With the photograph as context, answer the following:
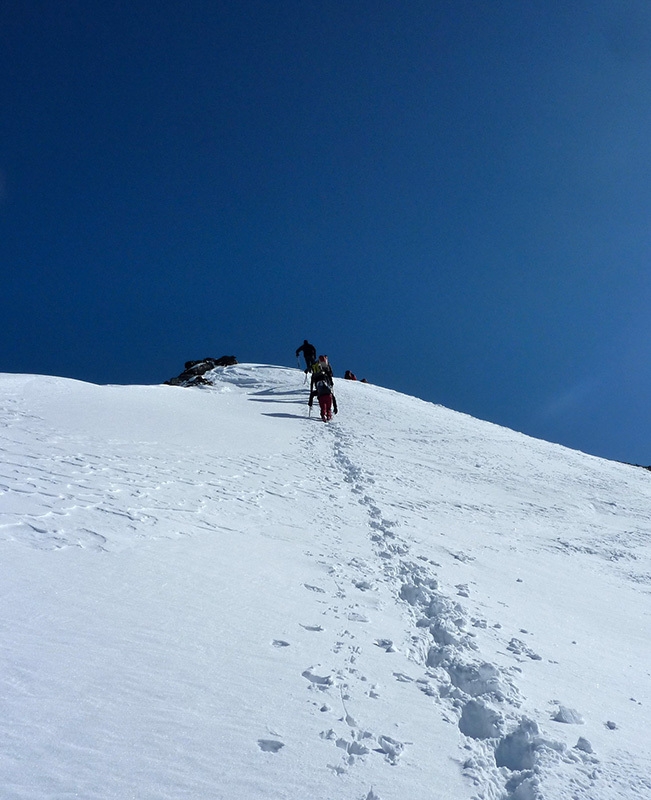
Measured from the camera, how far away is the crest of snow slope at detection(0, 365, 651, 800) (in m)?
2.62

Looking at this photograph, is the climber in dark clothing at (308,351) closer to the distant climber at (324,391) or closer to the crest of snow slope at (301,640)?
the distant climber at (324,391)

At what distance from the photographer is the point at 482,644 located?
429cm

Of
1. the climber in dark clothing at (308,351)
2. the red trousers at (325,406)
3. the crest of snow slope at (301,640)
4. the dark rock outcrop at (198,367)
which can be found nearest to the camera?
the crest of snow slope at (301,640)

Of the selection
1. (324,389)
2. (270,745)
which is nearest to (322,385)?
(324,389)

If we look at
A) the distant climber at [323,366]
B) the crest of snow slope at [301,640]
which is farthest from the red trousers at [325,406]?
the crest of snow slope at [301,640]

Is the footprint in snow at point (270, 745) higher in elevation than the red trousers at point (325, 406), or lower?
lower

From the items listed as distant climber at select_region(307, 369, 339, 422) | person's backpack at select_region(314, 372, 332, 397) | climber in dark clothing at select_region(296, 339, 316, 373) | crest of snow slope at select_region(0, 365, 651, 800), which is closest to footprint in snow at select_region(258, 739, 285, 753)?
crest of snow slope at select_region(0, 365, 651, 800)

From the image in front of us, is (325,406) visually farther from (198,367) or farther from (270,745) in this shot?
(198,367)

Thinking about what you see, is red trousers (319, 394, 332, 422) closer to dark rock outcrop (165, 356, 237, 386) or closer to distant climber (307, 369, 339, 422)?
distant climber (307, 369, 339, 422)

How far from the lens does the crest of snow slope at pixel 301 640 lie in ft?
8.58

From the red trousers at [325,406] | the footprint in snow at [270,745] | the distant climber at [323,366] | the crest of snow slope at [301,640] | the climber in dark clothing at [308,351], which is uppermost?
the climber in dark clothing at [308,351]

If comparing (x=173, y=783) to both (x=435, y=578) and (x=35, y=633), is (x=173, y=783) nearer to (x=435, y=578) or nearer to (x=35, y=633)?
(x=35, y=633)

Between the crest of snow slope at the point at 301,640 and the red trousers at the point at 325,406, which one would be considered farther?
the red trousers at the point at 325,406

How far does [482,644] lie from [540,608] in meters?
1.61
